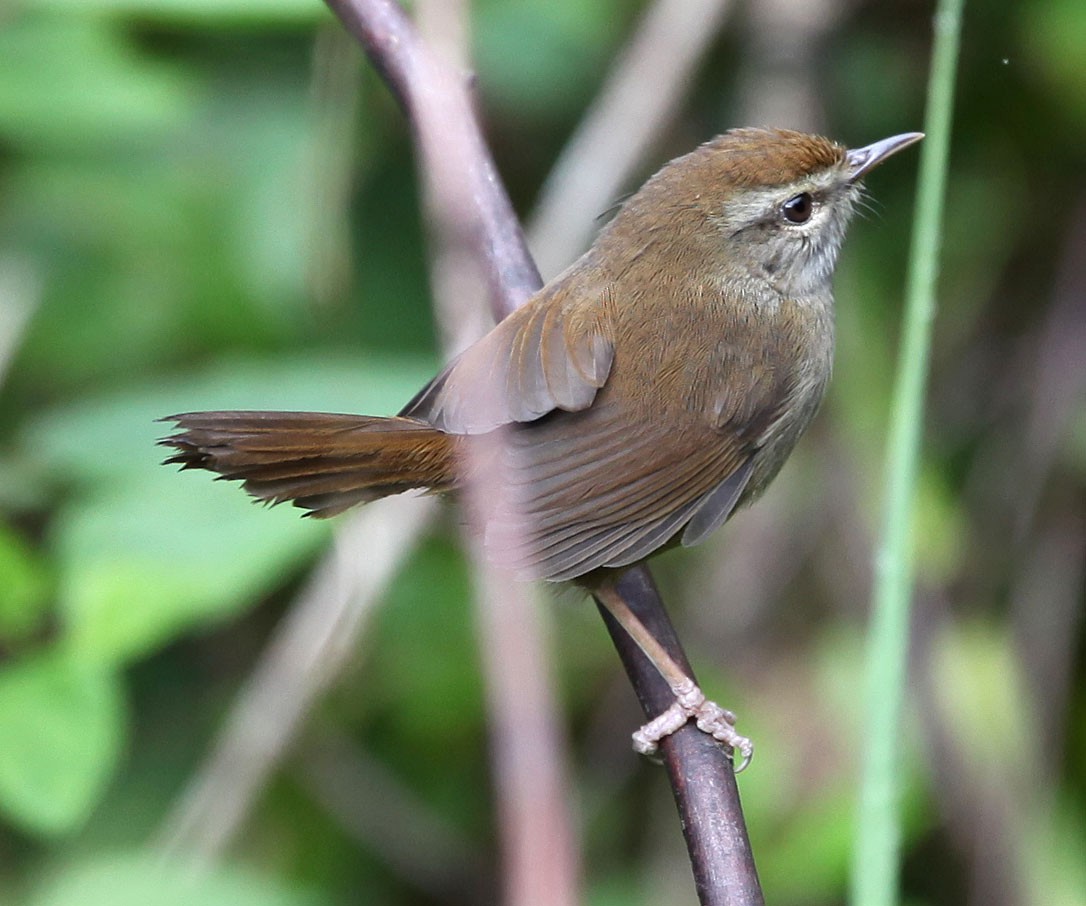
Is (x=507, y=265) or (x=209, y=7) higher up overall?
(x=209, y=7)

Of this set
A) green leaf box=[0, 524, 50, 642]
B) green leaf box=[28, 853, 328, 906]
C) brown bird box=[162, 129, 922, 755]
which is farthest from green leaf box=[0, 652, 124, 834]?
brown bird box=[162, 129, 922, 755]

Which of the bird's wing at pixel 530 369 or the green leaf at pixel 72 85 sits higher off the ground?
the green leaf at pixel 72 85

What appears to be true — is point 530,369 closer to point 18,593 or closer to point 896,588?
point 896,588

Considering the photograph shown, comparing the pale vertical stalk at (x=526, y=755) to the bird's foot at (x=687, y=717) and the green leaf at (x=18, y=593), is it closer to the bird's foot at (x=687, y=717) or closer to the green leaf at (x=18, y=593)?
the bird's foot at (x=687, y=717)

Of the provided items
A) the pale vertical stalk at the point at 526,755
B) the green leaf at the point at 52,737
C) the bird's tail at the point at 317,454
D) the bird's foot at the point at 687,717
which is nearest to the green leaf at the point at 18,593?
the green leaf at the point at 52,737

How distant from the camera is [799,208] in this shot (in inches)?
106

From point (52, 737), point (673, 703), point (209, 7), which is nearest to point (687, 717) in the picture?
point (673, 703)

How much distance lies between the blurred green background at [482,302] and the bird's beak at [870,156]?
42cm

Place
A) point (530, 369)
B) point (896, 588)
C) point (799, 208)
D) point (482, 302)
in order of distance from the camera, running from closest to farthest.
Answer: point (896, 588) < point (530, 369) < point (799, 208) < point (482, 302)

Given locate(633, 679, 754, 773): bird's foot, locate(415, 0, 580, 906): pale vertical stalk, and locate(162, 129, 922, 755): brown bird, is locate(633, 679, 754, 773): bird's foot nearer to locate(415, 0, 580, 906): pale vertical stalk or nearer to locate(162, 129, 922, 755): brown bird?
locate(162, 129, 922, 755): brown bird

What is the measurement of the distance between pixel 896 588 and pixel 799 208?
1.22 meters

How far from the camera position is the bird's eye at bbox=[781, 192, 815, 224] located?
267cm

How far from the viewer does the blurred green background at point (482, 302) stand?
3.40 metres

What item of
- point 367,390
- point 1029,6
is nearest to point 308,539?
point 367,390
